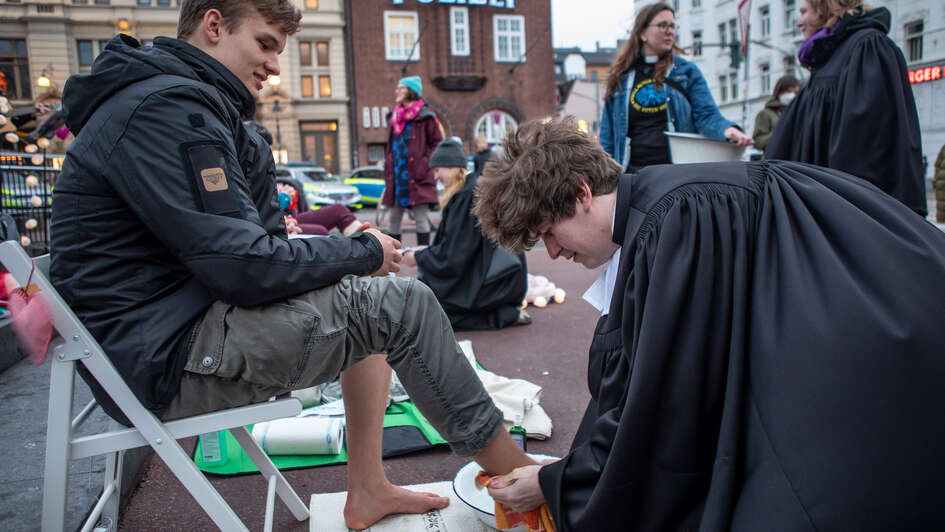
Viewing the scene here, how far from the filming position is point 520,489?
177cm

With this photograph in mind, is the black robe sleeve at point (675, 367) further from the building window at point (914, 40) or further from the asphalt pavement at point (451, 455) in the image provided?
the building window at point (914, 40)

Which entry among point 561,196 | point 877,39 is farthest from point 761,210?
point 877,39

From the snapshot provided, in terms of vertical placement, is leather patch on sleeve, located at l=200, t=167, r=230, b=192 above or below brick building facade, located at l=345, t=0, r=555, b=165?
below

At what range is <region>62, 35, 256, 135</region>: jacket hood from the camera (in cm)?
169

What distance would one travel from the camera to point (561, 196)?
1845 mm

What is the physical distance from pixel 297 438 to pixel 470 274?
8.66 feet

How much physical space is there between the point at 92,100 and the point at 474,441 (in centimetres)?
134

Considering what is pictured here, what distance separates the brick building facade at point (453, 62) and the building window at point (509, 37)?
5 centimetres

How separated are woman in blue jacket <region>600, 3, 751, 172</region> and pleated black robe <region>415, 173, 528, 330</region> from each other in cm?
136

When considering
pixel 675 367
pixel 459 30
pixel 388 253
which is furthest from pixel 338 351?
pixel 459 30

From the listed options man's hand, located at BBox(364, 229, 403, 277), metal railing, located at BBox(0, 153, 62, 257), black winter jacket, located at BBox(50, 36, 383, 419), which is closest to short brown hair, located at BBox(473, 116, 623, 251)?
man's hand, located at BBox(364, 229, 403, 277)

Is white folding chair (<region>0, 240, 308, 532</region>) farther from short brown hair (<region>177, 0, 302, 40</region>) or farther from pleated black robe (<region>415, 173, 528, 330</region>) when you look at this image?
pleated black robe (<region>415, 173, 528, 330</region>)

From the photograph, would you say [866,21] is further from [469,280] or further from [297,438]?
[297,438]

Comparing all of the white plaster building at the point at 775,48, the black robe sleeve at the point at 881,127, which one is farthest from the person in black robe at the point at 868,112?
the white plaster building at the point at 775,48
